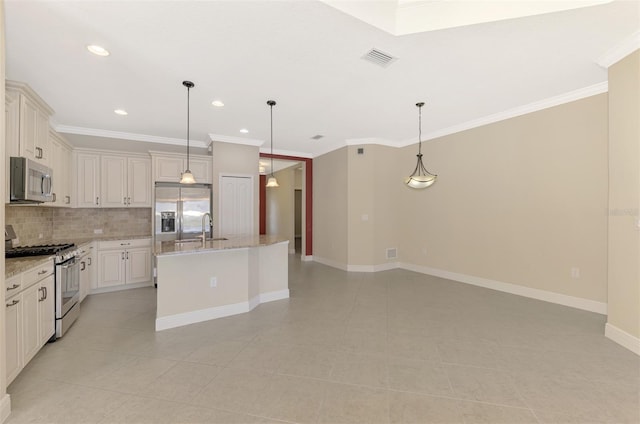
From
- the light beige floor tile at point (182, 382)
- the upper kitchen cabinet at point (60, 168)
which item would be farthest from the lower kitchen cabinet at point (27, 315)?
the upper kitchen cabinet at point (60, 168)

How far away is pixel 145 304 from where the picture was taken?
3.99m

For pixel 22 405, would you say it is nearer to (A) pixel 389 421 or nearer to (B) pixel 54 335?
(B) pixel 54 335

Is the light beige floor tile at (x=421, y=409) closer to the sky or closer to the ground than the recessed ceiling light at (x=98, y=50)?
closer to the ground

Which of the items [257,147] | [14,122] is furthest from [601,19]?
[14,122]

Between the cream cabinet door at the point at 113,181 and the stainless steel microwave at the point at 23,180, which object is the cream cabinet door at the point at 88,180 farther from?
the stainless steel microwave at the point at 23,180

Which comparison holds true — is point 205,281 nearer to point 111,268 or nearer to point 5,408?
point 5,408

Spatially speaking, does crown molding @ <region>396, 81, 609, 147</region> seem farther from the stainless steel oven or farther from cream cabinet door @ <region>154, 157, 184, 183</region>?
the stainless steel oven

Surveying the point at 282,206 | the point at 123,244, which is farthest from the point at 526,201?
the point at 282,206

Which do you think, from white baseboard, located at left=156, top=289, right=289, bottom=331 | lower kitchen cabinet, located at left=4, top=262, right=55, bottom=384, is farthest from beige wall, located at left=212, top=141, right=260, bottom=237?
lower kitchen cabinet, located at left=4, top=262, right=55, bottom=384

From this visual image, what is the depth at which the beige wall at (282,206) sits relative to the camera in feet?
29.3

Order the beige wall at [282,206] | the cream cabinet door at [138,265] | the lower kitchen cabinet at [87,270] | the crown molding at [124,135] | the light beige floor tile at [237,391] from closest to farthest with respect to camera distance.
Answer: the light beige floor tile at [237,391]
the lower kitchen cabinet at [87,270]
the crown molding at [124,135]
the cream cabinet door at [138,265]
the beige wall at [282,206]

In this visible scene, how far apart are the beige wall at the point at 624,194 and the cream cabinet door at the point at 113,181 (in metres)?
6.76

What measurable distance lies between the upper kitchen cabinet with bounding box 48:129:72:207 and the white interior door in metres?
2.30

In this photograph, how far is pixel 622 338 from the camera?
8.80ft
